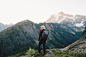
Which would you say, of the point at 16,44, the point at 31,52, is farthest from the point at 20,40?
the point at 31,52

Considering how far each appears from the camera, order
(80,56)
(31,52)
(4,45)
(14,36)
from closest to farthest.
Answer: (80,56)
(31,52)
(4,45)
(14,36)

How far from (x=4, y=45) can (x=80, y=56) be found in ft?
500

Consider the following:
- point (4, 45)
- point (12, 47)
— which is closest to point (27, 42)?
point (12, 47)

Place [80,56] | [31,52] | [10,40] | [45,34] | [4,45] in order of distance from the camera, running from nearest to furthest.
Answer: [80,56]
[45,34]
[31,52]
[4,45]
[10,40]

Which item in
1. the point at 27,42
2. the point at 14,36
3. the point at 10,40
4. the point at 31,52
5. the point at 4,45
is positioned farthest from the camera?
the point at 27,42

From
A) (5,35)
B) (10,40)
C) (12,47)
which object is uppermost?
(5,35)

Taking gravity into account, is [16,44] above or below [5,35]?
below

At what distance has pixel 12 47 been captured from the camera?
132 metres

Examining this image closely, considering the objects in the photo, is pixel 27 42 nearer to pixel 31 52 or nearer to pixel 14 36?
pixel 14 36

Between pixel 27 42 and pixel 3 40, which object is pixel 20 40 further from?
pixel 3 40

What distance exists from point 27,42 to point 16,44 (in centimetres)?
3059

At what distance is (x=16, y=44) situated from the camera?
144 m

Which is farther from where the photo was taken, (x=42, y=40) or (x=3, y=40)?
(x=3, y=40)

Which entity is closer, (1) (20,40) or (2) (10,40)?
(2) (10,40)
